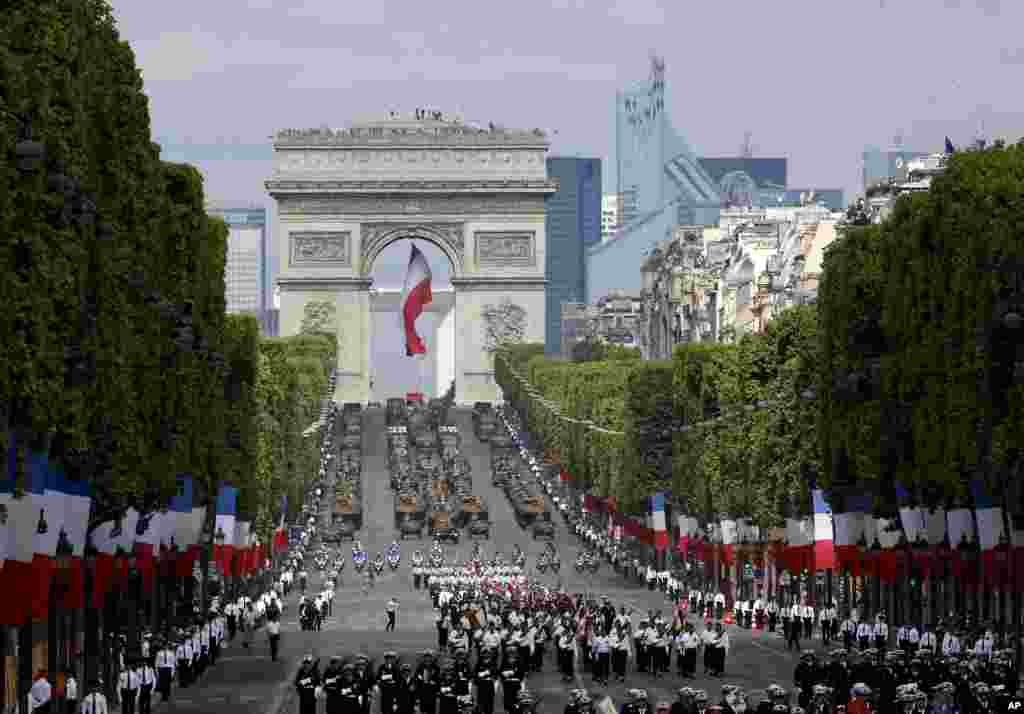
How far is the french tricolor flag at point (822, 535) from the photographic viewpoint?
90.2 m

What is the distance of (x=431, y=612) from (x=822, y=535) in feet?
72.8

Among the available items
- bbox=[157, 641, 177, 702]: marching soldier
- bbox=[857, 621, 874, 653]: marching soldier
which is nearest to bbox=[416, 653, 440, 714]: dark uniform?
bbox=[157, 641, 177, 702]: marching soldier

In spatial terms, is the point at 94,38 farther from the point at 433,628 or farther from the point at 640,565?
the point at 640,565

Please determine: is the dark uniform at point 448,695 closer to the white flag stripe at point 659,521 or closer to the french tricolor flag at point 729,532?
the french tricolor flag at point 729,532

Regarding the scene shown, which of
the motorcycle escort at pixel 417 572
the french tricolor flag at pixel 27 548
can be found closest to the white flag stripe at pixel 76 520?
the french tricolor flag at pixel 27 548

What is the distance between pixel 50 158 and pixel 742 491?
195ft

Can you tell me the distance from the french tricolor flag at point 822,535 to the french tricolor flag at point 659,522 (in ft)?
124

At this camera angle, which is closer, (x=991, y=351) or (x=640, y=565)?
(x=991, y=351)

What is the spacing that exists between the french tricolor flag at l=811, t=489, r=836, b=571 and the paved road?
2.37 metres

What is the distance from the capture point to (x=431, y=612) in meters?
110

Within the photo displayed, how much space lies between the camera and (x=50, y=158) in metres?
50.3

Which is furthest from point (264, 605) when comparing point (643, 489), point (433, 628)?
point (643, 489)

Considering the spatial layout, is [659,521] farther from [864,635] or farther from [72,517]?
[72,517]

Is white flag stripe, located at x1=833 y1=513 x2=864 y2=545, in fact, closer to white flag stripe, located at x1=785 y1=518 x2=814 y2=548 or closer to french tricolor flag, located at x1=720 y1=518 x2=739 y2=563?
white flag stripe, located at x1=785 y1=518 x2=814 y2=548
